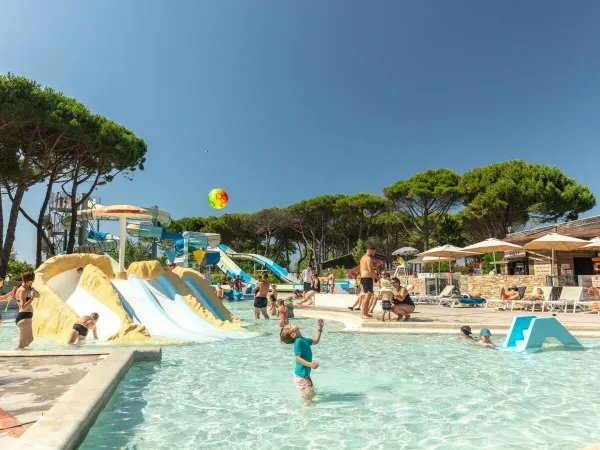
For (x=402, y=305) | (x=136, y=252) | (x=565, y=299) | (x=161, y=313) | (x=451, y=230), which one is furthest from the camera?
(x=451, y=230)

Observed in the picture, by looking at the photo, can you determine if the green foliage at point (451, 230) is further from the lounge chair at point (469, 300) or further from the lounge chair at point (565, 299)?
the lounge chair at point (565, 299)

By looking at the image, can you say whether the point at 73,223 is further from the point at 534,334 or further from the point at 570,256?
the point at 570,256

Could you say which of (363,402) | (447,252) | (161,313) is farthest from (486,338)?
(447,252)

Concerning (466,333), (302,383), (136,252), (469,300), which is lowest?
(302,383)

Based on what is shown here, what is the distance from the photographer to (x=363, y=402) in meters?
4.73

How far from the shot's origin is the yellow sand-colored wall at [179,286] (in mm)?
10352

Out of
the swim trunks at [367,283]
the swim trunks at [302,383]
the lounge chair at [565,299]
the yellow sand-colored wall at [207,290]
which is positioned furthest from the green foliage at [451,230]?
the swim trunks at [302,383]

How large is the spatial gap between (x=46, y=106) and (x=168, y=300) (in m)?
15.3

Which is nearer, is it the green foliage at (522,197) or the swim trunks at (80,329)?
the swim trunks at (80,329)

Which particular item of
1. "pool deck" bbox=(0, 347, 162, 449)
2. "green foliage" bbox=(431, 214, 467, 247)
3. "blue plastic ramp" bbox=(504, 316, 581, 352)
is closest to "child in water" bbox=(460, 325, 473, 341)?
"blue plastic ramp" bbox=(504, 316, 581, 352)

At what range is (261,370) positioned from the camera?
20.9ft

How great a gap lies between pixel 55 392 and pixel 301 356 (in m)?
2.30

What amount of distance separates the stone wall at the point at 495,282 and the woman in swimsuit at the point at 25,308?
16161mm

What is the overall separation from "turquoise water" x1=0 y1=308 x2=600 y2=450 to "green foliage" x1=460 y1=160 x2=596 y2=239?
91.2 feet
